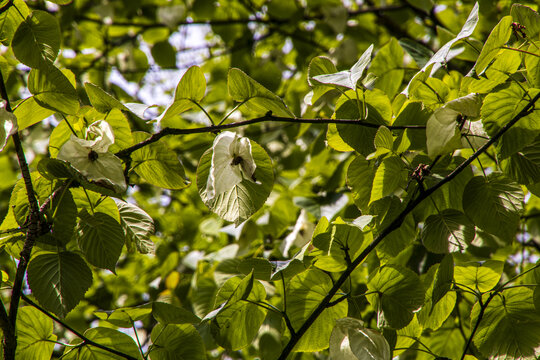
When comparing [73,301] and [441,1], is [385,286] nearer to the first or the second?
[73,301]

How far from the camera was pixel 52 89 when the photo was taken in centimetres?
52

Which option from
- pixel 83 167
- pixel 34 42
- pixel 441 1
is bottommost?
pixel 441 1

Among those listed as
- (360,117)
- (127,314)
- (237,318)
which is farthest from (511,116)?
(127,314)

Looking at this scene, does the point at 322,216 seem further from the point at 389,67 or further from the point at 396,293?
the point at 389,67

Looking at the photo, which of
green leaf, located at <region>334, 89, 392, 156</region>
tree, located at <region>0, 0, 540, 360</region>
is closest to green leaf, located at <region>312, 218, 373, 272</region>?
tree, located at <region>0, 0, 540, 360</region>

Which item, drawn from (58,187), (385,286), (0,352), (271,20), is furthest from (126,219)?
(271,20)

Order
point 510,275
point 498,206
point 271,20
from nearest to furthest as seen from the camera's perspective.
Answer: point 498,206, point 510,275, point 271,20

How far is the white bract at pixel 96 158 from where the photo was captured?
18.7 inches

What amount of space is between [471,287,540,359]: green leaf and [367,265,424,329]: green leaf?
0.10 m

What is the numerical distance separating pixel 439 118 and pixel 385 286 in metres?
0.20

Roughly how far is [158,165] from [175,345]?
0.72ft

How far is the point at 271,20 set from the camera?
5.21 feet

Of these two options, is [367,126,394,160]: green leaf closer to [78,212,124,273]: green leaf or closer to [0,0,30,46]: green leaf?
[78,212,124,273]: green leaf

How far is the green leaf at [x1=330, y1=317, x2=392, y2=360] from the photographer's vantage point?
48 centimetres
